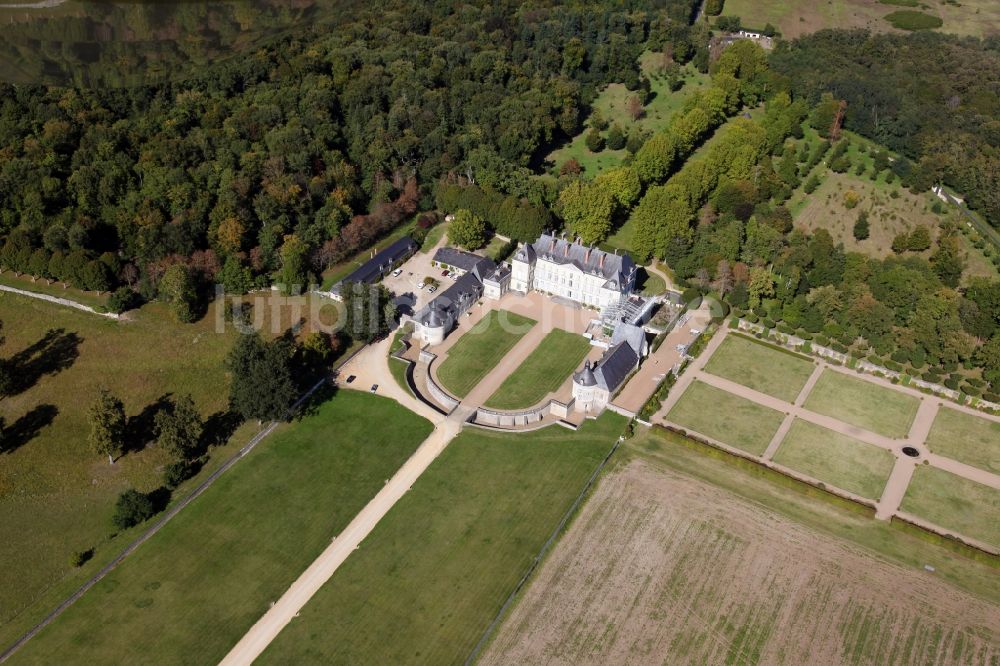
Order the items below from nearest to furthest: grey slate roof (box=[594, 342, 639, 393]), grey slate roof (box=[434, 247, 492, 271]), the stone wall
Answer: grey slate roof (box=[594, 342, 639, 393]) → the stone wall → grey slate roof (box=[434, 247, 492, 271])

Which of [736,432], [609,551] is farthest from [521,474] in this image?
[736,432]

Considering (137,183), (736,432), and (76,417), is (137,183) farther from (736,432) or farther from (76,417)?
(736,432)

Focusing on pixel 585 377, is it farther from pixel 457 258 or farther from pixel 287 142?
pixel 287 142

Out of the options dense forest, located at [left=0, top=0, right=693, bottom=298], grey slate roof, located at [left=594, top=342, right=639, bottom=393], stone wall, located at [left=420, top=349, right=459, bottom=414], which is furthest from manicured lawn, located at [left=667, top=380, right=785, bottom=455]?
dense forest, located at [left=0, top=0, right=693, bottom=298]

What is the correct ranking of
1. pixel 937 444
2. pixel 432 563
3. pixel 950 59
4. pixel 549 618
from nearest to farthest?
pixel 549 618 → pixel 432 563 → pixel 937 444 → pixel 950 59

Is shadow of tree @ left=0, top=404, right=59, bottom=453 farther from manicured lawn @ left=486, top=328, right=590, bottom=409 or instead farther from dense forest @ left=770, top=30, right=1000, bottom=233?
dense forest @ left=770, top=30, right=1000, bottom=233

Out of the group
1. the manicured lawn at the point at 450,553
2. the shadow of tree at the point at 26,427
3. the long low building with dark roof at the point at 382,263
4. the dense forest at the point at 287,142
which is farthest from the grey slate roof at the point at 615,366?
the shadow of tree at the point at 26,427

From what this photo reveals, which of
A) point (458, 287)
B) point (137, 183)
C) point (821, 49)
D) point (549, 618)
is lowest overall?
point (549, 618)
